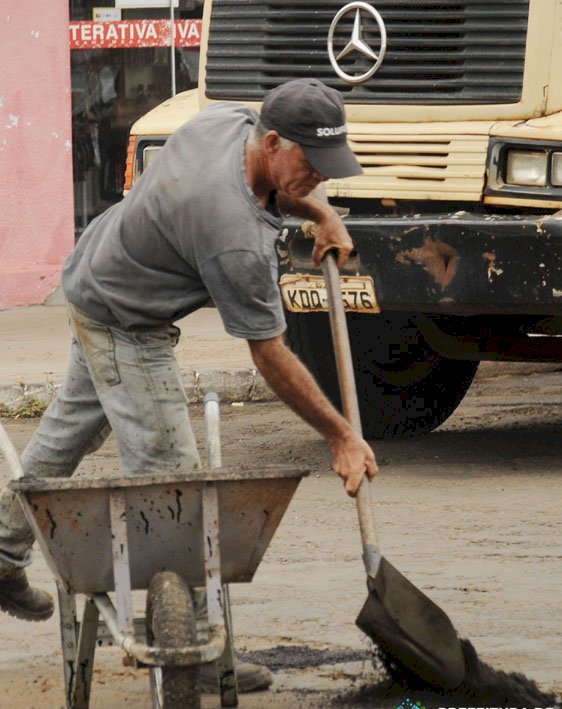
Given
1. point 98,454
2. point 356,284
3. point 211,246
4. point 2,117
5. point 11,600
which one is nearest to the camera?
point 211,246

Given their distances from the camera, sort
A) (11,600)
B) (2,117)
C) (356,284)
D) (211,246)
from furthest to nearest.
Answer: (2,117)
(356,284)
(11,600)
(211,246)

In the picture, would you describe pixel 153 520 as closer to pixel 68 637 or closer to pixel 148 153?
pixel 68 637

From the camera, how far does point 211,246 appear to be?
13.1 feet

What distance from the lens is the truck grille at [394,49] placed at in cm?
679

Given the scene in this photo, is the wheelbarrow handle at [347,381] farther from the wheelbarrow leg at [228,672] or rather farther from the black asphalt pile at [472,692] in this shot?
the wheelbarrow leg at [228,672]

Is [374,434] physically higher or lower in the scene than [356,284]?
lower

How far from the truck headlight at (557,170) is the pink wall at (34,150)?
5942 mm

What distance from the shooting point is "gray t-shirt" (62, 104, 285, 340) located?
3998 mm

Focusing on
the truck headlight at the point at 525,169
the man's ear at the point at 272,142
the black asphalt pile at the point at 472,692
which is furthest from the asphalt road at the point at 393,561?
the man's ear at the point at 272,142

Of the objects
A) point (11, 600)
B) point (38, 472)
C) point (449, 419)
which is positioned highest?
point (38, 472)

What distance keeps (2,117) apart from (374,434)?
492 centimetres

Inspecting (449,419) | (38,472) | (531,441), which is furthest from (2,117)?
(38,472)

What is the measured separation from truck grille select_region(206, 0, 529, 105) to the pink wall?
15.4ft

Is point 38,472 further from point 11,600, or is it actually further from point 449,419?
point 449,419
